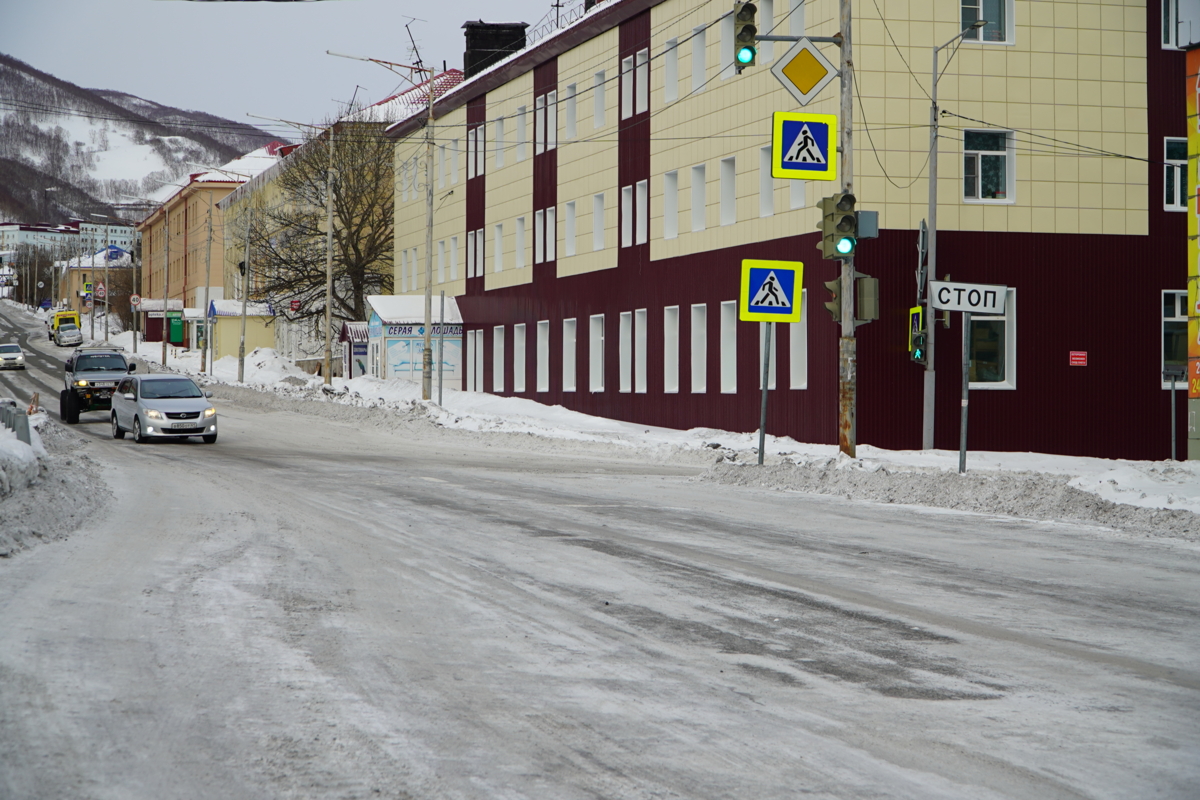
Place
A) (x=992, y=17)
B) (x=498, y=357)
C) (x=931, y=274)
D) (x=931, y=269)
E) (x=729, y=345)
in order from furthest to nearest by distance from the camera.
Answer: (x=498, y=357), (x=729, y=345), (x=992, y=17), (x=931, y=274), (x=931, y=269)

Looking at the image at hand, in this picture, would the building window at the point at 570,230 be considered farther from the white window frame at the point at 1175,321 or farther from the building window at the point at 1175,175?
the white window frame at the point at 1175,321

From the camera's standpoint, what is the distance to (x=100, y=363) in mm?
38250

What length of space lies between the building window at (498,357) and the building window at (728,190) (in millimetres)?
16823

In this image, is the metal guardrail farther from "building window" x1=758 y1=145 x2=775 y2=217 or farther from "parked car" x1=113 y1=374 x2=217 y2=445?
"building window" x1=758 y1=145 x2=775 y2=217

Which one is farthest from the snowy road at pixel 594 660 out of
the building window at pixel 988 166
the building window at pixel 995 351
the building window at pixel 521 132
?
the building window at pixel 521 132

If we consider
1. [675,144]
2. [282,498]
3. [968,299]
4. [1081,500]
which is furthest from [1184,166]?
[282,498]

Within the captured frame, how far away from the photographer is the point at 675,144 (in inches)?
1432

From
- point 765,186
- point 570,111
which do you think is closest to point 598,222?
point 570,111

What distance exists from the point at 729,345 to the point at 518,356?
15489 millimetres

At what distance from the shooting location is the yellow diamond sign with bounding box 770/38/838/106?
67.1 ft

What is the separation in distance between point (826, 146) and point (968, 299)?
4.23m

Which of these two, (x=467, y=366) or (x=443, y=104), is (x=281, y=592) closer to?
(x=467, y=366)

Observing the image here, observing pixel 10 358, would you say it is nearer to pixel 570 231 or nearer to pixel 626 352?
pixel 570 231

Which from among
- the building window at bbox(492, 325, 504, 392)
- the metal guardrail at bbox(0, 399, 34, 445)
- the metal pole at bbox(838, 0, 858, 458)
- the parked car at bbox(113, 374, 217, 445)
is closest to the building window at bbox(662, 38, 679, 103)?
the building window at bbox(492, 325, 504, 392)
